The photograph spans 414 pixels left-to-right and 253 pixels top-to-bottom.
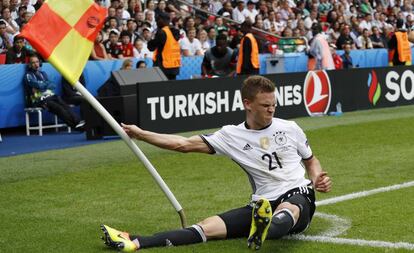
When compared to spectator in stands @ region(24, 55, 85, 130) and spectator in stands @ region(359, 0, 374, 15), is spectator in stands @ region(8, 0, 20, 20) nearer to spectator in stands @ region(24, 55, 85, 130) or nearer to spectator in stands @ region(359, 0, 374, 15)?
spectator in stands @ region(24, 55, 85, 130)

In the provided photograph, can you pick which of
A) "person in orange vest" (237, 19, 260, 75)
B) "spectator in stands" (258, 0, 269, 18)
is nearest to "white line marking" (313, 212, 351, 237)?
"person in orange vest" (237, 19, 260, 75)

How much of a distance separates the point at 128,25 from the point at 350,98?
568 cm

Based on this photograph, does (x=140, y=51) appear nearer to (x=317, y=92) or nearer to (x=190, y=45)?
(x=190, y=45)

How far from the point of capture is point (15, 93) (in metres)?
18.2

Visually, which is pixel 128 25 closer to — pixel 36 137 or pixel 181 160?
pixel 36 137

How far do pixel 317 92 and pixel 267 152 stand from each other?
42.2 feet

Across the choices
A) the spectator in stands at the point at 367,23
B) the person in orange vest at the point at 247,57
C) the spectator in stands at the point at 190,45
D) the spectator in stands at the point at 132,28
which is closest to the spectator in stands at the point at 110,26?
the spectator in stands at the point at 132,28

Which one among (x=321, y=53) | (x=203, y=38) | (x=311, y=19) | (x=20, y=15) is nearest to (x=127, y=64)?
(x=20, y=15)

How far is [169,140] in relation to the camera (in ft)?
23.8

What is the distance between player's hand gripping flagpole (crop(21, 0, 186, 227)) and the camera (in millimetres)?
7102

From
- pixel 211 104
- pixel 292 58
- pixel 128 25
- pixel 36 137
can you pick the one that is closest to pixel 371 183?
pixel 211 104

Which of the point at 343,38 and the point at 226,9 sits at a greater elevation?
the point at 226,9

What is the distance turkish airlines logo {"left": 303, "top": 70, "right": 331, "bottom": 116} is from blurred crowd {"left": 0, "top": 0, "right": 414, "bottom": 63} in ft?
14.0

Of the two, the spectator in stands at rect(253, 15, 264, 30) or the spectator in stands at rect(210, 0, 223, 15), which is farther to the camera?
the spectator in stands at rect(210, 0, 223, 15)
